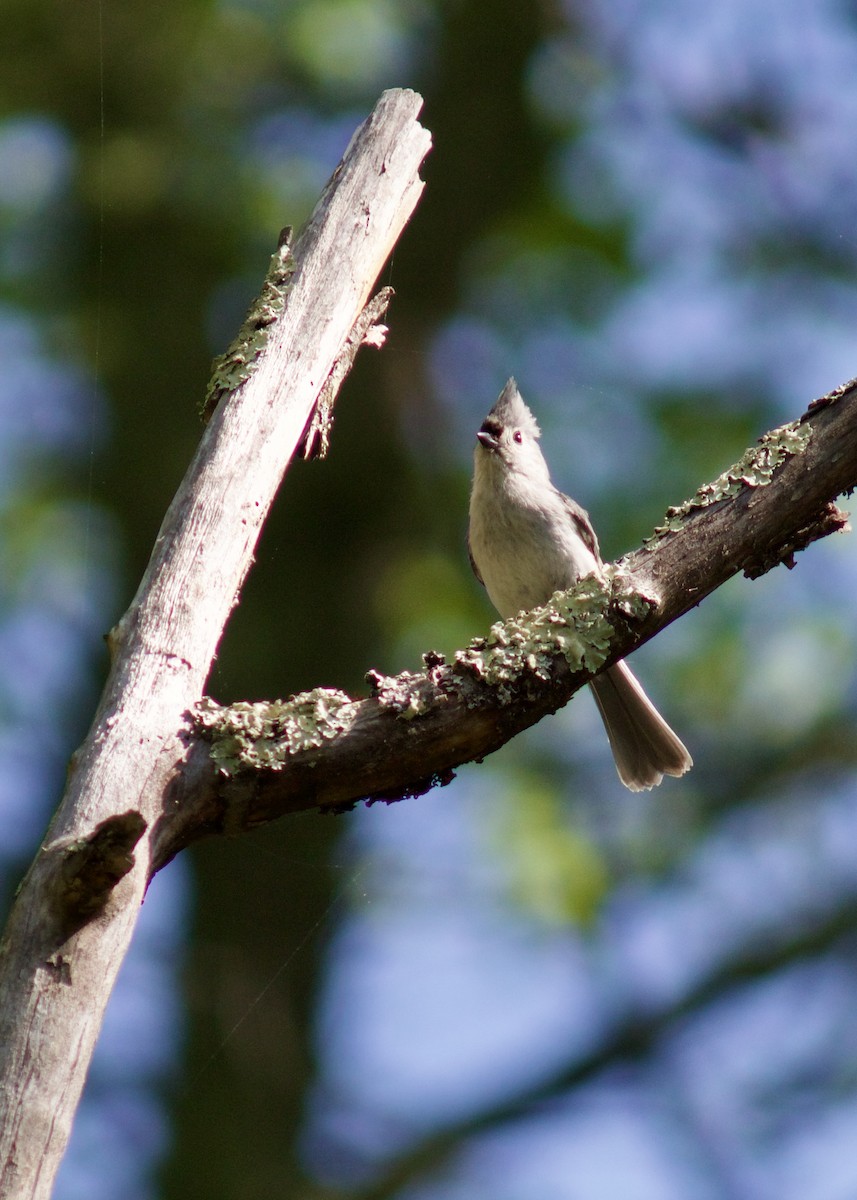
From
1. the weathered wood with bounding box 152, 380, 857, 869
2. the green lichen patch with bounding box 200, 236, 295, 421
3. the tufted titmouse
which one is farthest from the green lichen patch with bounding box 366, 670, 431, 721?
the tufted titmouse

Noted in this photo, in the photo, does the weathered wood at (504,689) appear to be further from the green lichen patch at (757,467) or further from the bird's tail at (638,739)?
the bird's tail at (638,739)

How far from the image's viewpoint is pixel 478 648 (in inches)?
90.7

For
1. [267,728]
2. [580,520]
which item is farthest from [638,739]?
[267,728]

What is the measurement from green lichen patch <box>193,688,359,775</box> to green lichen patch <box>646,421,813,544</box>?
0.77m

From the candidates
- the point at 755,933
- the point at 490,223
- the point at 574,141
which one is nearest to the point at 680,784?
the point at 755,933

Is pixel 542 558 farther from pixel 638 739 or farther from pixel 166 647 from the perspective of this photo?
pixel 166 647

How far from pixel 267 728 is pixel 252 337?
0.94 meters

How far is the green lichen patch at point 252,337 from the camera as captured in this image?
252 centimetres

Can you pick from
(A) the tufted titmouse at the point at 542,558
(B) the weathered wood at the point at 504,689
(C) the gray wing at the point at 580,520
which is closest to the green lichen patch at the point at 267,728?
(B) the weathered wood at the point at 504,689

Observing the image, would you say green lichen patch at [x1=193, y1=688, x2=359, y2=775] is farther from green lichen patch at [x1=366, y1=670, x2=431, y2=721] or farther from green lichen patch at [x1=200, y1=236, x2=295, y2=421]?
green lichen patch at [x1=200, y1=236, x2=295, y2=421]

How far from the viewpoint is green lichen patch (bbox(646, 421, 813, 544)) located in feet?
7.97

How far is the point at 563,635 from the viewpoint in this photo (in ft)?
7.66

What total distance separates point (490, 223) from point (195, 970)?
3.86 m

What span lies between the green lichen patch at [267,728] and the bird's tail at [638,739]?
6.59ft
